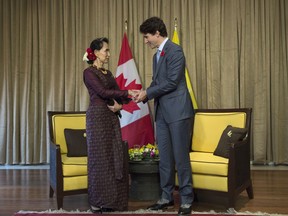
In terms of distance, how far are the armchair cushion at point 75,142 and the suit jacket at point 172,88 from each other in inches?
43.3

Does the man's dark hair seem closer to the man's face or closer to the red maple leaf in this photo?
the man's face

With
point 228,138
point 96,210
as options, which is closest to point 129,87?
point 228,138

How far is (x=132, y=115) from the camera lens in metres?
5.28

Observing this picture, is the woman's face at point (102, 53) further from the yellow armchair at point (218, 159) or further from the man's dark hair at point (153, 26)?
the yellow armchair at point (218, 159)

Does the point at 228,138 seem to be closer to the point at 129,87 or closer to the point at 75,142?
the point at 75,142

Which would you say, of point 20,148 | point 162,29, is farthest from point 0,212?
point 20,148

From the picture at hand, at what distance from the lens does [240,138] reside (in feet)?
12.1

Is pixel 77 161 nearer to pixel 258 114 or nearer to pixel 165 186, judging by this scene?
pixel 165 186

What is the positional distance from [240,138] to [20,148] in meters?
3.53

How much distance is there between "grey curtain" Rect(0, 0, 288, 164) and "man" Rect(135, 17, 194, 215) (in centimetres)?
233

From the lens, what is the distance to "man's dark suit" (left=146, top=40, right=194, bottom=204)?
323 centimetres

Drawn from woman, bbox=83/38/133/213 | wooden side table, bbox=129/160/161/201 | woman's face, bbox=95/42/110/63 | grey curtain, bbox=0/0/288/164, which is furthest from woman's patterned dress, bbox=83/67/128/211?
grey curtain, bbox=0/0/288/164

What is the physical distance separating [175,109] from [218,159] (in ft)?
2.38

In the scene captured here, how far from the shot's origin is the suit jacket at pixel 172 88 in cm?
322
